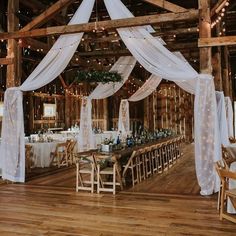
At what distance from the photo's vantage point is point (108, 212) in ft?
15.4

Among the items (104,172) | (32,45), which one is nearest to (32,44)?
(32,45)

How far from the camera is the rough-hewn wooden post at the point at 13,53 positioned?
284 inches

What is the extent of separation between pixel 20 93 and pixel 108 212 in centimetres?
351

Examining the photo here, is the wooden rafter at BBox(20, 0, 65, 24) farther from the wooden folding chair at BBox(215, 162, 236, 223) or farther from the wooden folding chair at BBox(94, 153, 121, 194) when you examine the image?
the wooden folding chair at BBox(215, 162, 236, 223)

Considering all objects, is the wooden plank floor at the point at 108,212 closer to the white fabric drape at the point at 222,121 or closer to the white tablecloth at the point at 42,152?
the white fabric drape at the point at 222,121

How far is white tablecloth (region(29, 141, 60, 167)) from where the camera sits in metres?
8.85

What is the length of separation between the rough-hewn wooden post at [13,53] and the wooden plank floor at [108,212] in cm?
228

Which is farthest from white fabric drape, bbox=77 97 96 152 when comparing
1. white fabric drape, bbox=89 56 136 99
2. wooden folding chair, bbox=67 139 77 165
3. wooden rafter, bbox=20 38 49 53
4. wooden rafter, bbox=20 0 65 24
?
wooden rafter, bbox=20 0 65 24

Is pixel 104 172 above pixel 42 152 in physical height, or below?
below

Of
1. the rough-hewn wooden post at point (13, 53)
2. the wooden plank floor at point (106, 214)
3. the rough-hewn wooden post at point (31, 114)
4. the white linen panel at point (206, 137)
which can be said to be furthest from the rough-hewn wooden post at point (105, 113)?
the white linen panel at point (206, 137)

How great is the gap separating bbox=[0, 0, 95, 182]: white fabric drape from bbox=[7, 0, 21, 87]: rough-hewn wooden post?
34 centimetres

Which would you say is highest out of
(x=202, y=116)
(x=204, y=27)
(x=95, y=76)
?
(x=204, y=27)

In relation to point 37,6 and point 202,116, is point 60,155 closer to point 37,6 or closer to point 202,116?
point 37,6

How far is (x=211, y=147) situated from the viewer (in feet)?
18.5
